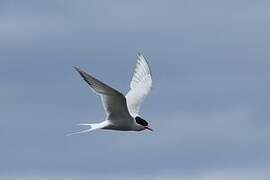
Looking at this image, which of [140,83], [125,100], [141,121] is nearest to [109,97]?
[125,100]

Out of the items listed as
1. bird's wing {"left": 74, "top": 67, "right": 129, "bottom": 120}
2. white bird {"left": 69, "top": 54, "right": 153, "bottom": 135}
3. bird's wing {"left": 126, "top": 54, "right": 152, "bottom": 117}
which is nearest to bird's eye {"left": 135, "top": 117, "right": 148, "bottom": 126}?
white bird {"left": 69, "top": 54, "right": 153, "bottom": 135}

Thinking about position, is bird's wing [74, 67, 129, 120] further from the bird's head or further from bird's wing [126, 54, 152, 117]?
bird's wing [126, 54, 152, 117]

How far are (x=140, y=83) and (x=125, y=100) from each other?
333 inches

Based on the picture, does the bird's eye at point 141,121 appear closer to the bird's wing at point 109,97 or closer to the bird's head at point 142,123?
the bird's head at point 142,123

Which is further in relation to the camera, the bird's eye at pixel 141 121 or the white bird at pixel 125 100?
the bird's eye at pixel 141 121

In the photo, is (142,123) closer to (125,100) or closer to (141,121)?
(141,121)

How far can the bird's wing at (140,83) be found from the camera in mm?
50969

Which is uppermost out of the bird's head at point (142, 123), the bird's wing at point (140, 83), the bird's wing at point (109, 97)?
the bird's wing at point (140, 83)

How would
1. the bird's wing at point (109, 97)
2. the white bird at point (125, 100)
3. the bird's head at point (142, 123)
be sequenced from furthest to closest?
the bird's head at point (142, 123) → the white bird at point (125, 100) → the bird's wing at point (109, 97)

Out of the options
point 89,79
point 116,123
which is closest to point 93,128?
point 116,123

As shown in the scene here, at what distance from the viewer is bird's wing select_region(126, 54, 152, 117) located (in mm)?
50969

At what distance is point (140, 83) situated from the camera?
51.9 m

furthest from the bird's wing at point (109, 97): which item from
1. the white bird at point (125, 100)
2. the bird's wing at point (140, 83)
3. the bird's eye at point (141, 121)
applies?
the bird's wing at point (140, 83)

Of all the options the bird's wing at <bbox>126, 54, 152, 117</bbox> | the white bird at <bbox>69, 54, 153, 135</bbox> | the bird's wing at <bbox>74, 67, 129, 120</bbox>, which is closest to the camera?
the bird's wing at <bbox>74, 67, 129, 120</bbox>
